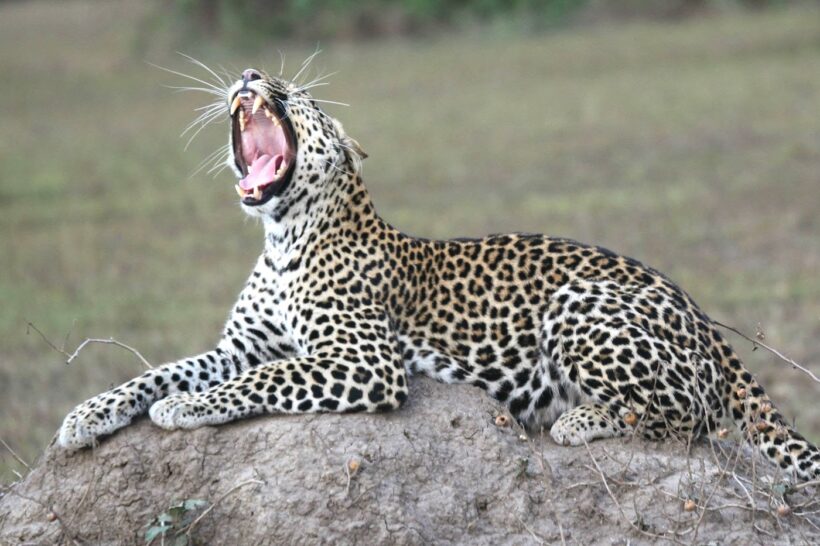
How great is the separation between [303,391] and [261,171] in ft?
4.23

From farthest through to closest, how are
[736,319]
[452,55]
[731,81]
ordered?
[452,55], [731,81], [736,319]

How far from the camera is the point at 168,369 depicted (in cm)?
764

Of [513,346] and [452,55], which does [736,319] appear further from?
[452,55]

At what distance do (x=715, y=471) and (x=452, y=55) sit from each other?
117 ft

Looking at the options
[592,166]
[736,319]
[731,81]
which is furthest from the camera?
[731,81]

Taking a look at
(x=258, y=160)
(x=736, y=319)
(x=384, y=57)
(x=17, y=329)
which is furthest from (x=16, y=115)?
(x=258, y=160)

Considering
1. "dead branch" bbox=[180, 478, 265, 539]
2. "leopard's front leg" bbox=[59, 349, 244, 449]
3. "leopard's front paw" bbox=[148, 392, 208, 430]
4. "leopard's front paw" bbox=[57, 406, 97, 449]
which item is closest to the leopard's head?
"leopard's front leg" bbox=[59, 349, 244, 449]

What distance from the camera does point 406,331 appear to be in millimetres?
7820

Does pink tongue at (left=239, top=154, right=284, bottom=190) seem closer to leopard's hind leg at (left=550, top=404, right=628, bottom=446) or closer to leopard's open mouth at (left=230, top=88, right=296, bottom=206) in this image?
leopard's open mouth at (left=230, top=88, right=296, bottom=206)

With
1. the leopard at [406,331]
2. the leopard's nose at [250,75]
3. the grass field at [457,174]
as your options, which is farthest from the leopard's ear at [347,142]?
the grass field at [457,174]

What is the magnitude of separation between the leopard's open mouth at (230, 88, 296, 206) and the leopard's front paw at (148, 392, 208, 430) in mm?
1165

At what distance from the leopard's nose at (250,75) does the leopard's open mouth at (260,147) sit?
97 millimetres

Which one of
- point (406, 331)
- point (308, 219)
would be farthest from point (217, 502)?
point (308, 219)

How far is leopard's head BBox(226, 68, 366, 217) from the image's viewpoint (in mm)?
Answer: 7590
